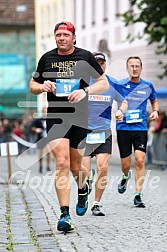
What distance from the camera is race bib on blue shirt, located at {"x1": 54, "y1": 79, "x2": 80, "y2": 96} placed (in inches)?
370

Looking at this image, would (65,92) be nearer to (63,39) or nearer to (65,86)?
(65,86)

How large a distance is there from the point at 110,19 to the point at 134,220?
1395 inches

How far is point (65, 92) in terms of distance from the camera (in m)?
9.41

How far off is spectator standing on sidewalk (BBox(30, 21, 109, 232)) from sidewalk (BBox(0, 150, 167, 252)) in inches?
15.5

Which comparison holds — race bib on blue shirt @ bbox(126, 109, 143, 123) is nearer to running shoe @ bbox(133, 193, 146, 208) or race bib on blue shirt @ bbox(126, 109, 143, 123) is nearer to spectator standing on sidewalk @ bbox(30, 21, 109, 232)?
running shoe @ bbox(133, 193, 146, 208)

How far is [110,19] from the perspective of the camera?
45406mm

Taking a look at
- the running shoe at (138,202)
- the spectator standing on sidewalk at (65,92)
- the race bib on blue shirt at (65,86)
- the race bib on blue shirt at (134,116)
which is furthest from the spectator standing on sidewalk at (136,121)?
the race bib on blue shirt at (65,86)

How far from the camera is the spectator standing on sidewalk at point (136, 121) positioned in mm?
12625

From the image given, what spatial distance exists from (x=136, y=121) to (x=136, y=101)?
0.41 metres

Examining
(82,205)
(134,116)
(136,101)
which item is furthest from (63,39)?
(136,101)

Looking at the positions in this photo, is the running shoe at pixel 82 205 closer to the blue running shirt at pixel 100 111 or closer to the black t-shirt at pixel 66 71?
the black t-shirt at pixel 66 71

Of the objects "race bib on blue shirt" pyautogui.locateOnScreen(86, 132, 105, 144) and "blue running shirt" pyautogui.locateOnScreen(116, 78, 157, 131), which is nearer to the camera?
"race bib on blue shirt" pyautogui.locateOnScreen(86, 132, 105, 144)

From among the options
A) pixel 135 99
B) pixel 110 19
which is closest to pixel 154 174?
pixel 135 99

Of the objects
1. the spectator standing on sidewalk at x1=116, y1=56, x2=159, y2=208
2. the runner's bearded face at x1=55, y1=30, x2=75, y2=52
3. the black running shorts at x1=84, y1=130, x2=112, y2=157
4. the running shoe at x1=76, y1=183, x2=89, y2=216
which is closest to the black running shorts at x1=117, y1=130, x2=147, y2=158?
the spectator standing on sidewalk at x1=116, y1=56, x2=159, y2=208
